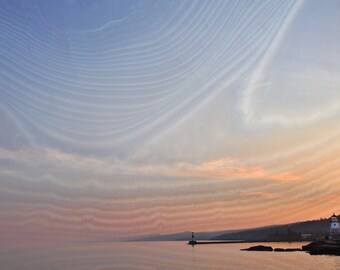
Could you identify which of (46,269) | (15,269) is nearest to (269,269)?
(46,269)

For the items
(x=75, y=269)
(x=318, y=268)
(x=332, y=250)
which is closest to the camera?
(x=318, y=268)

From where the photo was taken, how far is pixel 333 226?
401ft

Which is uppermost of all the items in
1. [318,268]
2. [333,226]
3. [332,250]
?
[333,226]

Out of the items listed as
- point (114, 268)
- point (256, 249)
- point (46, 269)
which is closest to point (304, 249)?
point (256, 249)

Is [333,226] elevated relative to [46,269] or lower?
elevated

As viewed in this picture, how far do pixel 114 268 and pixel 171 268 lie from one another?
1029 centimetres

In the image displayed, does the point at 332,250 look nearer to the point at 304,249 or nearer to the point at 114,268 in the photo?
the point at 304,249

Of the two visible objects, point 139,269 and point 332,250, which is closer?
point 139,269

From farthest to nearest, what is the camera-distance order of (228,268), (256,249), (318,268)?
(256,249), (228,268), (318,268)

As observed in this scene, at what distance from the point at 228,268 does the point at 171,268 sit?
33.1 feet

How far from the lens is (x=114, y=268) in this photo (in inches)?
3140

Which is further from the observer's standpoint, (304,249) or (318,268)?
(304,249)

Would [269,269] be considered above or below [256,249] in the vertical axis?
below

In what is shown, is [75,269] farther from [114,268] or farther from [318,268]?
[318,268]
